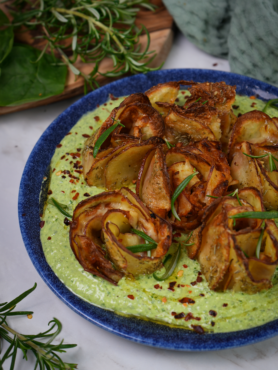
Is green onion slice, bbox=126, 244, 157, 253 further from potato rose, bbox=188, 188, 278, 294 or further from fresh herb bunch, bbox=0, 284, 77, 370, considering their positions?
fresh herb bunch, bbox=0, 284, 77, 370

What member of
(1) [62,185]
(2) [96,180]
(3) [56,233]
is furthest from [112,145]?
(3) [56,233]

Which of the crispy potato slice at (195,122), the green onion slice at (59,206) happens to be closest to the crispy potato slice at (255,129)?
the crispy potato slice at (195,122)

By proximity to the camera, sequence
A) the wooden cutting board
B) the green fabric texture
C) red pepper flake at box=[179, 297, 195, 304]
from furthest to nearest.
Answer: the wooden cutting board
the green fabric texture
red pepper flake at box=[179, 297, 195, 304]

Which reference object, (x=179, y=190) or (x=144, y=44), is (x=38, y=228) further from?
(x=144, y=44)

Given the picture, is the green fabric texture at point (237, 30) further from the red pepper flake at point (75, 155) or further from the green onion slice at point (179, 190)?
the red pepper flake at point (75, 155)

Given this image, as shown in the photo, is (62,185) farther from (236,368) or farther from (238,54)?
(238,54)

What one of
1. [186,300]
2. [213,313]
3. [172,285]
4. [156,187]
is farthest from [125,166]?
[213,313]

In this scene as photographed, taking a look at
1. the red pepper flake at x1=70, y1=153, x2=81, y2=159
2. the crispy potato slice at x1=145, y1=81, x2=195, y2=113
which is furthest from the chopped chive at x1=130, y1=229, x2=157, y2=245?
the crispy potato slice at x1=145, y1=81, x2=195, y2=113
